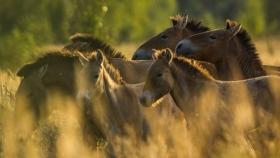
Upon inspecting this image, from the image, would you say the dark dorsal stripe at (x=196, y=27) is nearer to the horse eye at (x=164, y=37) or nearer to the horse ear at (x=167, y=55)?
the horse eye at (x=164, y=37)

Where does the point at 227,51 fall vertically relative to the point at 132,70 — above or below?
above

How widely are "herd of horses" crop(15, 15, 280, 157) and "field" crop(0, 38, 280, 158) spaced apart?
0.37ft

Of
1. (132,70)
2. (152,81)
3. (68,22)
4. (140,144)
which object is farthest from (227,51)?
(68,22)

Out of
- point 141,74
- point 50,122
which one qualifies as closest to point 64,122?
point 50,122

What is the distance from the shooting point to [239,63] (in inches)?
577

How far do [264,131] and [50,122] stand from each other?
13.4 feet

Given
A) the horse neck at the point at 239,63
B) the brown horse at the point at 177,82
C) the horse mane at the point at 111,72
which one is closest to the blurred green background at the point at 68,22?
the horse neck at the point at 239,63

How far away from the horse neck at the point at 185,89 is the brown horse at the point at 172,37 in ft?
14.3

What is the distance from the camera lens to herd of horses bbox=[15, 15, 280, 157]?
11664 millimetres

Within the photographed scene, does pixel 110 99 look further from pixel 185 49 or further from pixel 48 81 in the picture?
pixel 48 81

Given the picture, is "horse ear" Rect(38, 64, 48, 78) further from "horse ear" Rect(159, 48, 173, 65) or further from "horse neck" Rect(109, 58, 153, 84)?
"horse ear" Rect(159, 48, 173, 65)

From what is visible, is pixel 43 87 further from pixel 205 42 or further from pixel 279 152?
pixel 279 152

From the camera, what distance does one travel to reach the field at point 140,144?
1140 cm

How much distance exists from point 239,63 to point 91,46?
7.86 ft
